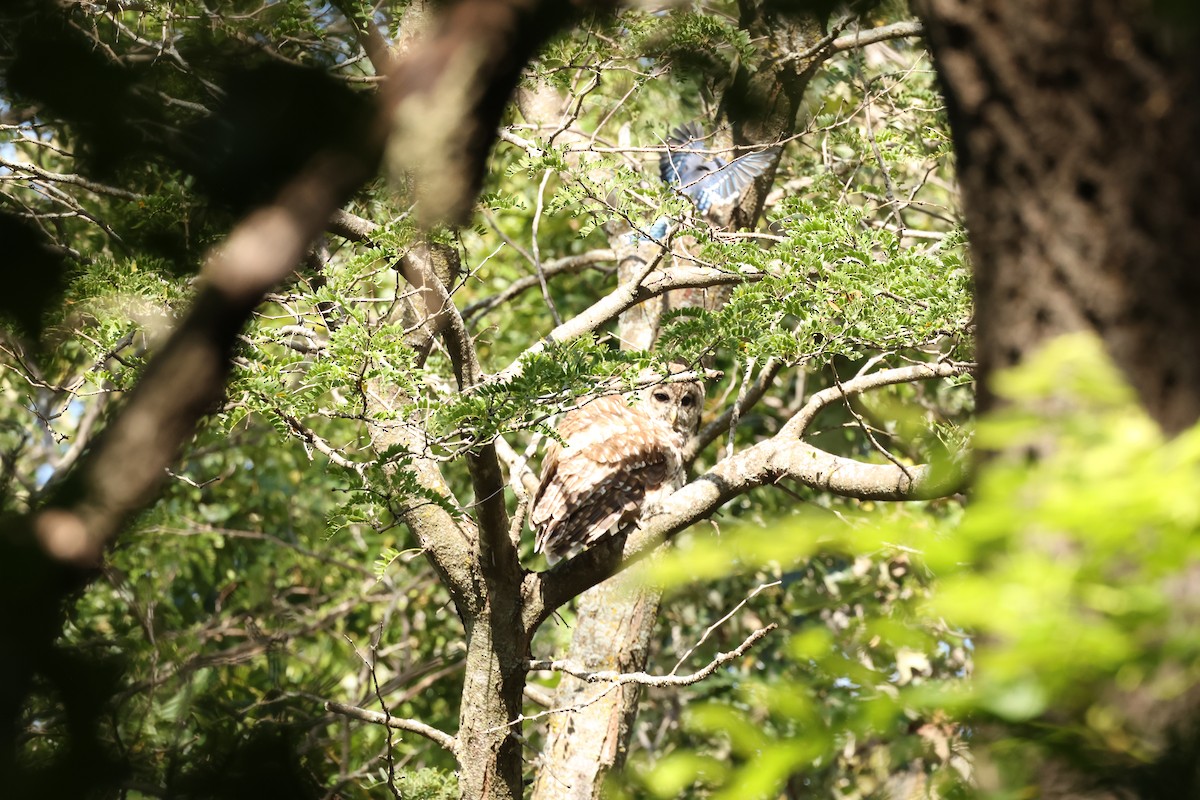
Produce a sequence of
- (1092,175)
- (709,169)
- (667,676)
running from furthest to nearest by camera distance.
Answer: (709,169) < (667,676) < (1092,175)

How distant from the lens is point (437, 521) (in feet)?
11.6

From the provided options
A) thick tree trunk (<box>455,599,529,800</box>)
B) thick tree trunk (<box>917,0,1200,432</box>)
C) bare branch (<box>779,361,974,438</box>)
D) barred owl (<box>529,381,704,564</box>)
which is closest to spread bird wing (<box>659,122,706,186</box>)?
barred owl (<box>529,381,704,564</box>)

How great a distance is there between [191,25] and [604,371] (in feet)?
5.62

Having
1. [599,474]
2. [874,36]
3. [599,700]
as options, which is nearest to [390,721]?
[599,474]

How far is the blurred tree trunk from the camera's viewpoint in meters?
0.99

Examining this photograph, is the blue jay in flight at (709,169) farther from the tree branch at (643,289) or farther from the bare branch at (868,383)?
the bare branch at (868,383)

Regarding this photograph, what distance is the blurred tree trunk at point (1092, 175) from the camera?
39.0 inches

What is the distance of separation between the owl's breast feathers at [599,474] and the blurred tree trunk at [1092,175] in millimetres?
2742

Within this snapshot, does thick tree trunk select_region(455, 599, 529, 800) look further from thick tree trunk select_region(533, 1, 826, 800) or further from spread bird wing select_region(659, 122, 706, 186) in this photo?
spread bird wing select_region(659, 122, 706, 186)

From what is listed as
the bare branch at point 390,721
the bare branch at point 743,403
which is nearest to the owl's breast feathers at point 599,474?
the bare branch at point 743,403

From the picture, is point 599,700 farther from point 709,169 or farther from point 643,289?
point 709,169

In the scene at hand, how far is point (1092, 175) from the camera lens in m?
1.02

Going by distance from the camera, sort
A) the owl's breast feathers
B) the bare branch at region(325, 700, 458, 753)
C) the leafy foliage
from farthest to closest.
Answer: the owl's breast feathers → the bare branch at region(325, 700, 458, 753) → the leafy foliage

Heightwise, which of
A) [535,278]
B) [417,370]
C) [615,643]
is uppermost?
[535,278]
